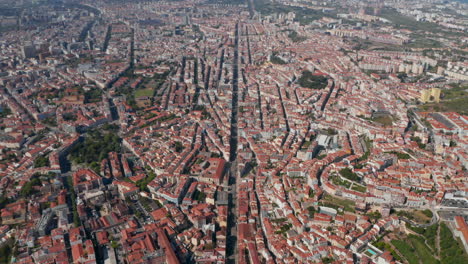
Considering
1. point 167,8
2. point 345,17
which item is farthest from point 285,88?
point 167,8

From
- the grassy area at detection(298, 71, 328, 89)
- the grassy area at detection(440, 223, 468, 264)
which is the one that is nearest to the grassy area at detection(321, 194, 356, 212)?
the grassy area at detection(440, 223, 468, 264)

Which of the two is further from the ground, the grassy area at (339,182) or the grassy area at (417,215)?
the grassy area at (339,182)

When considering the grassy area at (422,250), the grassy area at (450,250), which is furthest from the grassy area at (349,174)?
the grassy area at (450,250)

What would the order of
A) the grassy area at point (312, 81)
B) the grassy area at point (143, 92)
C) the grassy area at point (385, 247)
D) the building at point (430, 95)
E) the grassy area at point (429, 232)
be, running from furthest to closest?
the grassy area at point (312, 81) < the grassy area at point (143, 92) < the building at point (430, 95) < the grassy area at point (429, 232) < the grassy area at point (385, 247)

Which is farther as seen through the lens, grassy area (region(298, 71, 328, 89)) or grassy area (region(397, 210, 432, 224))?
grassy area (region(298, 71, 328, 89))

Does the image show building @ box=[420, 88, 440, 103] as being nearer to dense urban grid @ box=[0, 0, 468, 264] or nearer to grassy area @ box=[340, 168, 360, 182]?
dense urban grid @ box=[0, 0, 468, 264]

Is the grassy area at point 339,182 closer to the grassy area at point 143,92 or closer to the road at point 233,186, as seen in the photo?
the road at point 233,186
